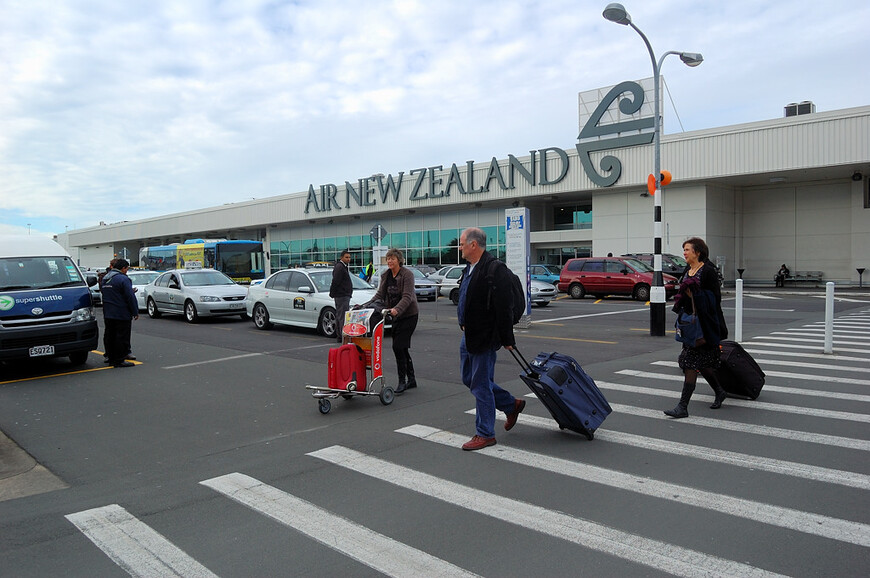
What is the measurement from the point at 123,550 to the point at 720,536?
364cm

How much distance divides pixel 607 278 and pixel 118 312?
20347 mm

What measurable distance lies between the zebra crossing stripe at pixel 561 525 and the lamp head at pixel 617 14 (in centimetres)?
1189

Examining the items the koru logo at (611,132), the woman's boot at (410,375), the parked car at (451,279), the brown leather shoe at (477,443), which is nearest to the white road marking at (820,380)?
the woman's boot at (410,375)

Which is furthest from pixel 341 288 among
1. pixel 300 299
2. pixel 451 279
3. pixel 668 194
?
pixel 668 194

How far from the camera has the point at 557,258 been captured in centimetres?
4184

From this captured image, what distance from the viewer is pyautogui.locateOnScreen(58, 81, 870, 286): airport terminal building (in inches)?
1211

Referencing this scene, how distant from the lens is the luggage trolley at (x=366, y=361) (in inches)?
290

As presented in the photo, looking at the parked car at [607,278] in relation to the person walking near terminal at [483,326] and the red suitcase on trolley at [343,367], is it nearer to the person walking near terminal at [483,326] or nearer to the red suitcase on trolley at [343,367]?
the red suitcase on trolley at [343,367]

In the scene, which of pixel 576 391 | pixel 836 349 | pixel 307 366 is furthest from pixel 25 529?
pixel 836 349

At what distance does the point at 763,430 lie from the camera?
6.04 metres

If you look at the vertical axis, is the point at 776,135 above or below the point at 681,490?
above

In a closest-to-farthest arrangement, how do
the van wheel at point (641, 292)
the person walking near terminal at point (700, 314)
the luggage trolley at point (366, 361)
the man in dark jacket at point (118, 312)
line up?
the person walking near terminal at point (700, 314) < the luggage trolley at point (366, 361) < the man in dark jacket at point (118, 312) < the van wheel at point (641, 292)

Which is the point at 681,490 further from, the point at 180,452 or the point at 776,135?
the point at 776,135

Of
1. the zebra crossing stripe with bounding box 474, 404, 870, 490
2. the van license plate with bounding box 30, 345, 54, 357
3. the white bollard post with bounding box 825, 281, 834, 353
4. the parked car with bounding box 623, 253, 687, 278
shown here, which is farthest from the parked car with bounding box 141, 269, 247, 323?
the parked car with bounding box 623, 253, 687, 278
